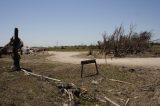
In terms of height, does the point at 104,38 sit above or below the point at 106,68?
above

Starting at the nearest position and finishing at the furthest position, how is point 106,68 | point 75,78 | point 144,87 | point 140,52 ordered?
1. point 144,87
2. point 75,78
3. point 106,68
4. point 140,52

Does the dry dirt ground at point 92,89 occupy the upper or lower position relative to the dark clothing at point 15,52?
lower

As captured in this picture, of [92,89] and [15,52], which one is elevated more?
[15,52]

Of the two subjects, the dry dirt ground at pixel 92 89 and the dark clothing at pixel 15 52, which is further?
the dark clothing at pixel 15 52

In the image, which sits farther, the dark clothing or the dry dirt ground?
the dark clothing

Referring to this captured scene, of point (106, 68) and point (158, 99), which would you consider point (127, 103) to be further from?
point (106, 68)

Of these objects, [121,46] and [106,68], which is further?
[121,46]

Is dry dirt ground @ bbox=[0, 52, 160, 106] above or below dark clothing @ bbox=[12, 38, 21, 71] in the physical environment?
below

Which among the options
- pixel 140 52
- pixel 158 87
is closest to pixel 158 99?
pixel 158 87

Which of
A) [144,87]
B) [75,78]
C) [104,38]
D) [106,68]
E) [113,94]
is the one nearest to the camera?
[113,94]

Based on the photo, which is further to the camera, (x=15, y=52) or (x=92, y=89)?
(x=15, y=52)

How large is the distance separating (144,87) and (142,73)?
3.38 meters

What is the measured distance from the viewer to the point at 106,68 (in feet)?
61.5

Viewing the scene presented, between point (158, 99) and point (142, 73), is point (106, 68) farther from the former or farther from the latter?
point (158, 99)
